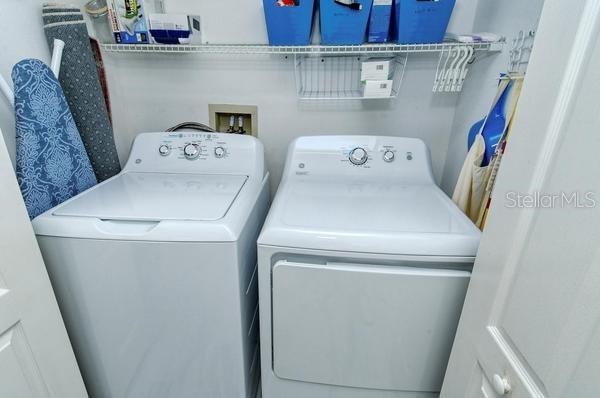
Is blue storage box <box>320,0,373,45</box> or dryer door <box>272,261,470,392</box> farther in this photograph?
blue storage box <box>320,0,373,45</box>

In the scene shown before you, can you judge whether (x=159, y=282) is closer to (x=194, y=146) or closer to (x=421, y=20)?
(x=194, y=146)

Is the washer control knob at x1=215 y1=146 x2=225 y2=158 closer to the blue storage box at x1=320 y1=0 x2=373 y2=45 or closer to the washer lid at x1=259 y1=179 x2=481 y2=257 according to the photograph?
the washer lid at x1=259 y1=179 x2=481 y2=257

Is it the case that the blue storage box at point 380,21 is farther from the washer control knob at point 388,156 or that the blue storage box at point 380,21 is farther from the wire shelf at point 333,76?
the washer control knob at point 388,156

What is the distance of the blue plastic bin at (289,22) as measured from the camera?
1.36 meters

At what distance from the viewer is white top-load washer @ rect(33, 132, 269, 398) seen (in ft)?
3.24

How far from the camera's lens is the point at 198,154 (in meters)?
1.51

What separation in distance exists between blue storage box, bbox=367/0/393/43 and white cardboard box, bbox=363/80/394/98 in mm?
179

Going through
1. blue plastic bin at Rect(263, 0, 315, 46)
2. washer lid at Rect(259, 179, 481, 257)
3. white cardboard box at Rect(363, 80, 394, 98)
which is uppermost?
blue plastic bin at Rect(263, 0, 315, 46)

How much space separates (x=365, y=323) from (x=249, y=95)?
1.35m

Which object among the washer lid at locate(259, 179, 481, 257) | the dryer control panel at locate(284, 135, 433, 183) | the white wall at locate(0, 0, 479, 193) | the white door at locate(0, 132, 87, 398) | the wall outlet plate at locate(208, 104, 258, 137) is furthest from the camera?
the wall outlet plate at locate(208, 104, 258, 137)

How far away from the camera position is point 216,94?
1.79 meters

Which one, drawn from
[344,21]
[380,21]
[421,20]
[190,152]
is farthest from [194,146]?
[421,20]

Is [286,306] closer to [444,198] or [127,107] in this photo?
[444,198]

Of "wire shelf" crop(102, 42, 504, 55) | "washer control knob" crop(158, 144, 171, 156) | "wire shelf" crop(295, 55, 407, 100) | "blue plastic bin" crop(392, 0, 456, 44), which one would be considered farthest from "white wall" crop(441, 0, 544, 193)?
"washer control knob" crop(158, 144, 171, 156)
